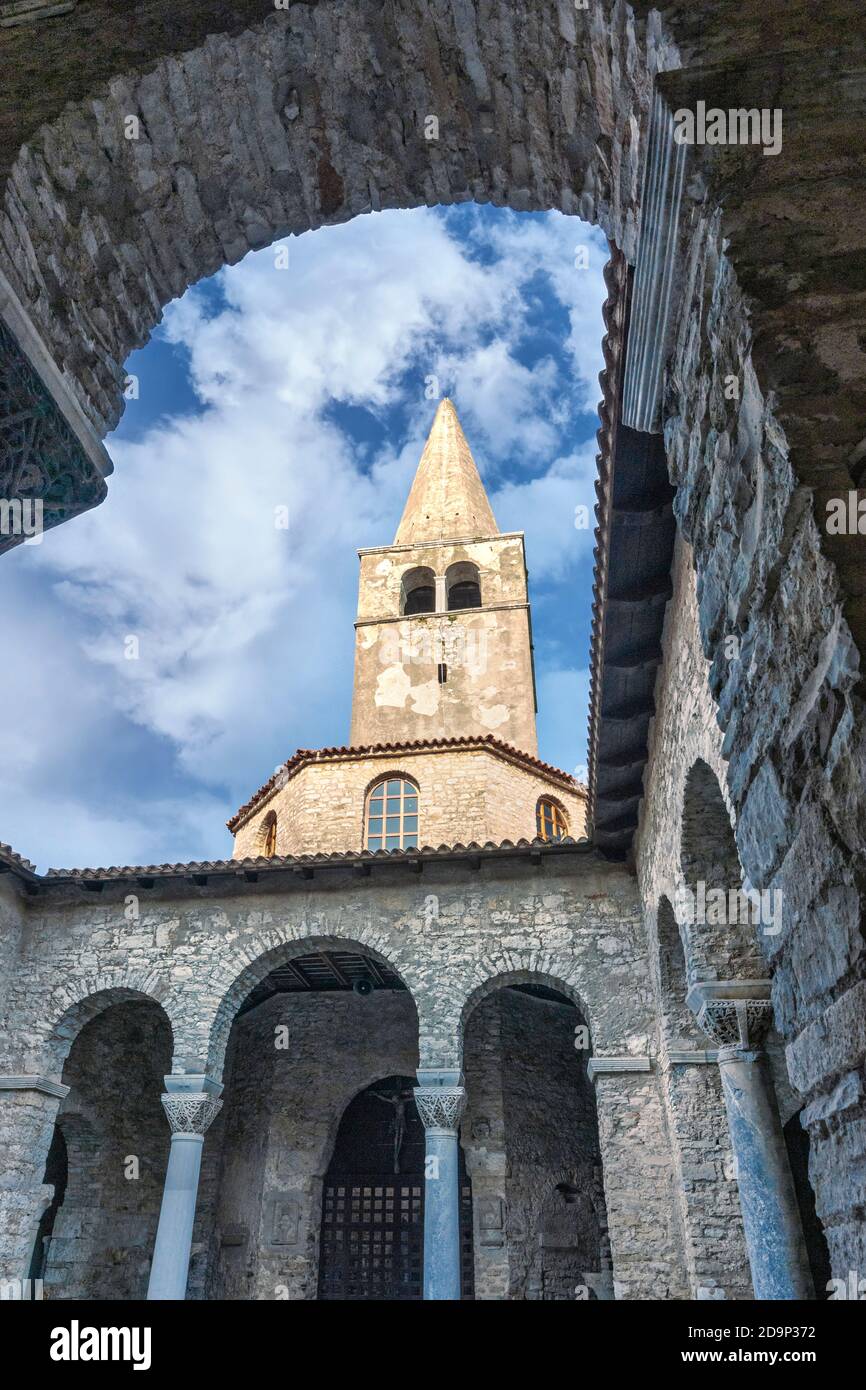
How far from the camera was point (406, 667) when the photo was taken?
18188 mm

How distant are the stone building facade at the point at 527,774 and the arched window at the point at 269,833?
15cm

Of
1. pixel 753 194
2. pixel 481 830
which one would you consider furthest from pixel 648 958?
pixel 753 194

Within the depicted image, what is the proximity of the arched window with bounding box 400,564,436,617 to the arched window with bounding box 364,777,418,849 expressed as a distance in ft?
17.8

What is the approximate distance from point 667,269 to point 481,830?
12.0m

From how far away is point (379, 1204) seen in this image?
39.7ft

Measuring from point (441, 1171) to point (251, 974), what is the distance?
2.97 meters

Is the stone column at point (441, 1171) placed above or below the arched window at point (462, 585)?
below

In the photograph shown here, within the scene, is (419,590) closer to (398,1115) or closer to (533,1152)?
(398,1115)

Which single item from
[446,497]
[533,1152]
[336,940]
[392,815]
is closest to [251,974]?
[336,940]

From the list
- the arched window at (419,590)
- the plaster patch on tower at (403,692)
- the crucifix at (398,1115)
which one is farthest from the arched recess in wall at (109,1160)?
the arched window at (419,590)

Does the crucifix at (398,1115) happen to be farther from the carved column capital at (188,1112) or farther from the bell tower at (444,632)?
the bell tower at (444,632)

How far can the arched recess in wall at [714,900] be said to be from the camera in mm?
7277

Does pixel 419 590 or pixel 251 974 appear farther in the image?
pixel 419 590

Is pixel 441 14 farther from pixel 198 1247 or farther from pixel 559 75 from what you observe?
pixel 198 1247
